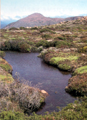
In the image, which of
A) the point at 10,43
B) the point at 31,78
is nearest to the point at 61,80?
the point at 31,78

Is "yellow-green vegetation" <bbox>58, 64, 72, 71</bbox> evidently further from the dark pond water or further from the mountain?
the mountain

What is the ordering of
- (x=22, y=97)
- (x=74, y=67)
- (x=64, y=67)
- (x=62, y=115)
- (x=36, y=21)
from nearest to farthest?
(x=62, y=115) → (x=22, y=97) → (x=74, y=67) → (x=64, y=67) → (x=36, y=21)

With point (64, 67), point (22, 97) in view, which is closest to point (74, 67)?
point (64, 67)

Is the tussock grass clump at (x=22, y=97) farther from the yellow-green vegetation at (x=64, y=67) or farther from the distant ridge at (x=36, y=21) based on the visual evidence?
the distant ridge at (x=36, y=21)

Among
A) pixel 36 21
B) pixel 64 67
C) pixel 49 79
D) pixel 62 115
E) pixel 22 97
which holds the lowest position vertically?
pixel 49 79

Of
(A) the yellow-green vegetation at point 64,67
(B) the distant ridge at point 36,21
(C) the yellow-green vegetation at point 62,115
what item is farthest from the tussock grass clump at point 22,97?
(B) the distant ridge at point 36,21

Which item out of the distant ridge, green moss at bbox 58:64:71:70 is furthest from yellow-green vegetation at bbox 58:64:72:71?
the distant ridge

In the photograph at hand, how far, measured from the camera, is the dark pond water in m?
12.3

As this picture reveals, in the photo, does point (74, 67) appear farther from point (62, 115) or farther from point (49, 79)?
point (62, 115)

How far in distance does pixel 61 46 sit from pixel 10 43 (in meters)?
12.7

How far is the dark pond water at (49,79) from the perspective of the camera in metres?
12.3

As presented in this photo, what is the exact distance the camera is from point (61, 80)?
667 inches

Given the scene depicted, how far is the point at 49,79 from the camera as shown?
17031 mm

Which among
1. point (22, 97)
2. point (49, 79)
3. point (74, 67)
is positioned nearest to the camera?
point (22, 97)
